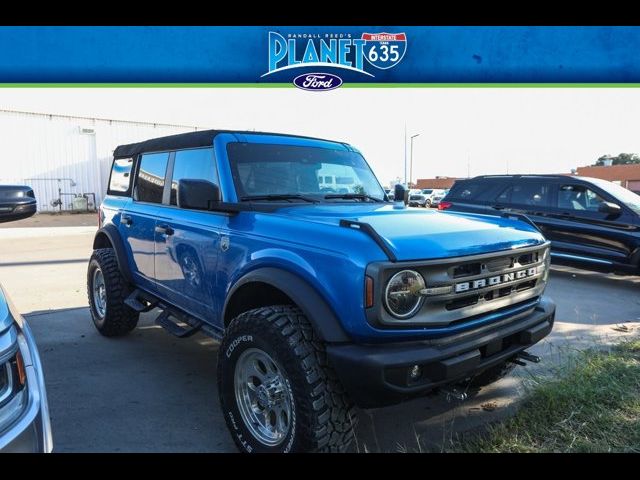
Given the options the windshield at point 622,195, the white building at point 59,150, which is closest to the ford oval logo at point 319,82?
the windshield at point 622,195

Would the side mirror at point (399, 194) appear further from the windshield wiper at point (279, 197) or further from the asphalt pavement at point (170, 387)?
the asphalt pavement at point (170, 387)

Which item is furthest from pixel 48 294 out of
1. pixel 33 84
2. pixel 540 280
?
pixel 33 84

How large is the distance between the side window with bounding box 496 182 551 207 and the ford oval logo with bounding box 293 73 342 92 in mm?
5849

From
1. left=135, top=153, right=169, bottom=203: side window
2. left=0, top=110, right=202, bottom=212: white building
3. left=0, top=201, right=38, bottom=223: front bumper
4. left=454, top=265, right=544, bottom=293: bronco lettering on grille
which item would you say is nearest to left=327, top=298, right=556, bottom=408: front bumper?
left=454, top=265, right=544, bottom=293: bronco lettering on grille

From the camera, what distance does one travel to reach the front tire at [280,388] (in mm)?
2260

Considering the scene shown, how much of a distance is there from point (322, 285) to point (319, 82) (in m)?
10.8

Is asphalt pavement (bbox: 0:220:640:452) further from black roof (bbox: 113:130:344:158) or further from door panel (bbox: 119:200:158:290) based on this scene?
black roof (bbox: 113:130:344:158)

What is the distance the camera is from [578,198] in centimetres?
769

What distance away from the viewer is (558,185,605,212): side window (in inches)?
294

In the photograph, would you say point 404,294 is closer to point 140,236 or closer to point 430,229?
point 430,229

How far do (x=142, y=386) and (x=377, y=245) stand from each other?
101 inches

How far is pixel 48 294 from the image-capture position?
680cm

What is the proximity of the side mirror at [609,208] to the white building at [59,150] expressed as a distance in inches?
980

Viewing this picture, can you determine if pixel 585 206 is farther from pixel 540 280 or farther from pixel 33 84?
pixel 33 84
